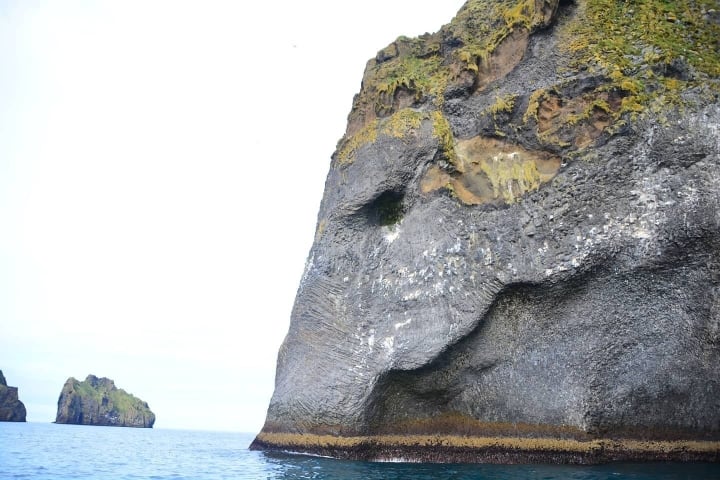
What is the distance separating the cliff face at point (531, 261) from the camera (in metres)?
15.1

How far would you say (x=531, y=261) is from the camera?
15938 millimetres

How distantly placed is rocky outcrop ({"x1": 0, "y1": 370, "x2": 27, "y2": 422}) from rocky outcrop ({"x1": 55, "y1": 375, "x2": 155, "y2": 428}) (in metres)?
4.89

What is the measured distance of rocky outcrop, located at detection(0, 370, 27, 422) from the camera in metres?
79.5

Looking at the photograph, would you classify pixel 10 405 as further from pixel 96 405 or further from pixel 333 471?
pixel 333 471

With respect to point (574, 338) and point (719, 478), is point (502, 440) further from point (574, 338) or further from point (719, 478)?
point (719, 478)

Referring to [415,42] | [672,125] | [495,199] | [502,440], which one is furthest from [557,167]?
[415,42]

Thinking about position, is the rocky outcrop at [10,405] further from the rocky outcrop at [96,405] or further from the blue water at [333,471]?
the blue water at [333,471]

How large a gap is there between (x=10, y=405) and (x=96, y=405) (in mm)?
10894

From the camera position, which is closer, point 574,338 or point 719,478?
point 719,478

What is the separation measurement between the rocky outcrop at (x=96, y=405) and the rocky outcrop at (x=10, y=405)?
4.89 m

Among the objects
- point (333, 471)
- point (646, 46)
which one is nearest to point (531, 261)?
point (646, 46)

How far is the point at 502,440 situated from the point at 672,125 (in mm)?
9376

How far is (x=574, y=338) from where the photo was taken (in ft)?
51.4

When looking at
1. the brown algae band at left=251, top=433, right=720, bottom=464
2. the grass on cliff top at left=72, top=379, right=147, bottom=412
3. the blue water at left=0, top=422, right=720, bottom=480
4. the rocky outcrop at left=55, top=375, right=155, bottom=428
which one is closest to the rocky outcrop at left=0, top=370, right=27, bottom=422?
the rocky outcrop at left=55, top=375, right=155, bottom=428
